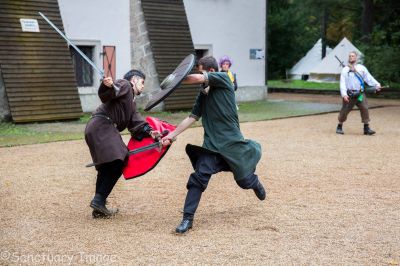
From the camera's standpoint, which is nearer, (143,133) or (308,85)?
(143,133)

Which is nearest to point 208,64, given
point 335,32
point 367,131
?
point 367,131

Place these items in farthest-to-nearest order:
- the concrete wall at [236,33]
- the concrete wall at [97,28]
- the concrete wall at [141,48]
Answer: the concrete wall at [236,33], the concrete wall at [141,48], the concrete wall at [97,28]

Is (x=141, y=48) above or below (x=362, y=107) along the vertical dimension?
above

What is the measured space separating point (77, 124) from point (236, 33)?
7.96 metres

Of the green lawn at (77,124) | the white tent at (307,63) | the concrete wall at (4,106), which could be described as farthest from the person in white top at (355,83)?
the white tent at (307,63)

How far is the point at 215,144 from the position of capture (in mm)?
5160

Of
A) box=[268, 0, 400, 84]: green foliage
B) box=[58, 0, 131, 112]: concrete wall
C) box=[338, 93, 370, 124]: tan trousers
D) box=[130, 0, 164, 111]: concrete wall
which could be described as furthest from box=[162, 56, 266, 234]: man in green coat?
box=[268, 0, 400, 84]: green foliage

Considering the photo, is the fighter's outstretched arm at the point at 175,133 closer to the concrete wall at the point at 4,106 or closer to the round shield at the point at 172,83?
the round shield at the point at 172,83

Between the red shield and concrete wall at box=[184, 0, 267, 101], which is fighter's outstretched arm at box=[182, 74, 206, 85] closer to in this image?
the red shield

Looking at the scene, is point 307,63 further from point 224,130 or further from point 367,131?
point 224,130

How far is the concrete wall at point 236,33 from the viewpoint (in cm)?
1908

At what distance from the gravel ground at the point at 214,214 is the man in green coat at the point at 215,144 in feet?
1.20

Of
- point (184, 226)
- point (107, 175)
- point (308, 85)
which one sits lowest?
point (308, 85)

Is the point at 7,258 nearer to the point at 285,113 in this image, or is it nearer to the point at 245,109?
the point at 285,113
